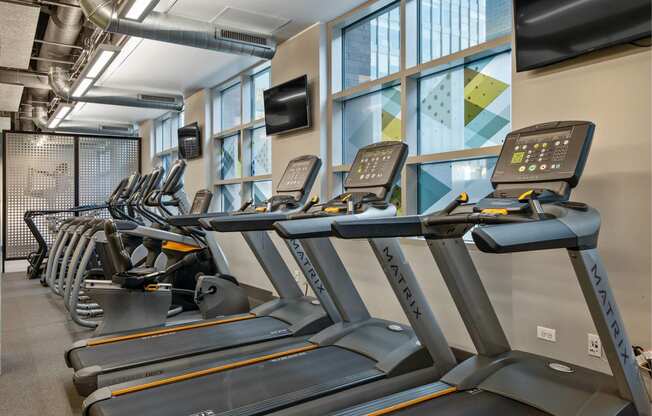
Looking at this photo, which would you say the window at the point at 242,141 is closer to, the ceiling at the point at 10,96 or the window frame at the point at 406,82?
the window frame at the point at 406,82

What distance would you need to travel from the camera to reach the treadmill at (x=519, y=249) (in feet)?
6.77

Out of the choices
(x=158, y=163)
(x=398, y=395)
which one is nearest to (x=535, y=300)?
(x=398, y=395)

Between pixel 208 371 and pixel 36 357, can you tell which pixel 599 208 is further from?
pixel 36 357

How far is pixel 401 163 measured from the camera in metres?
3.28

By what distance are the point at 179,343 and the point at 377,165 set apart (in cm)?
204

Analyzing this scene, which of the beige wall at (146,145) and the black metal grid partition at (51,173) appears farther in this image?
the beige wall at (146,145)

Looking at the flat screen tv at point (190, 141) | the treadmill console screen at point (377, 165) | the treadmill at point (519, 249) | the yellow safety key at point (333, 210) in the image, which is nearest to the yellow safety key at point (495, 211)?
the treadmill at point (519, 249)

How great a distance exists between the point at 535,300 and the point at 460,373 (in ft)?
2.70

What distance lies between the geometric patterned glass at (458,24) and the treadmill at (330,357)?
4.19 ft

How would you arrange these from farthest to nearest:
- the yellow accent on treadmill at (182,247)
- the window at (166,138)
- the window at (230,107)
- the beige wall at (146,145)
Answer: the beige wall at (146,145) → the window at (166,138) → the window at (230,107) → the yellow accent on treadmill at (182,247)

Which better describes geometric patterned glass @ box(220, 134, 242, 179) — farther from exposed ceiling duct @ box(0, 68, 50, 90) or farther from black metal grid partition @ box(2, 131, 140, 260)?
black metal grid partition @ box(2, 131, 140, 260)

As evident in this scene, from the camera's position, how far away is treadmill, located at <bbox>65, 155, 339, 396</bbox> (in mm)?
3268

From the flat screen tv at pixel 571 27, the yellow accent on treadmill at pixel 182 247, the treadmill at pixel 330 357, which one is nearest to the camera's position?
the flat screen tv at pixel 571 27

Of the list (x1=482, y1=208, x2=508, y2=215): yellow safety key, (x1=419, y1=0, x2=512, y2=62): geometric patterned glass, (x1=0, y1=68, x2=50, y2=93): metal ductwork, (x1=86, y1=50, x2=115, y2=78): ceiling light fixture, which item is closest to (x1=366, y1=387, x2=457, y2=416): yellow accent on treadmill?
(x1=482, y1=208, x2=508, y2=215): yellow safety key
